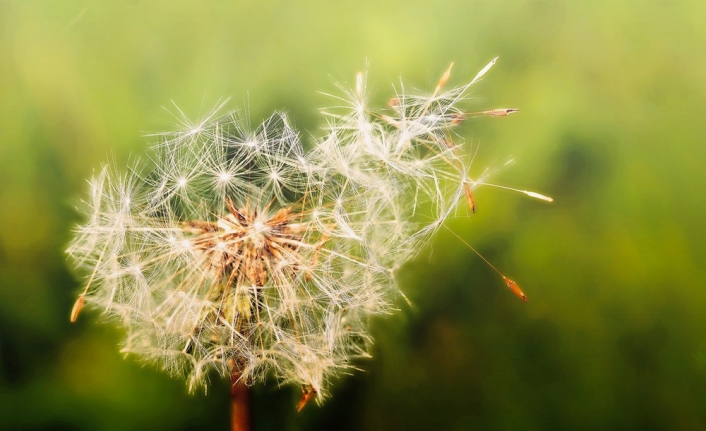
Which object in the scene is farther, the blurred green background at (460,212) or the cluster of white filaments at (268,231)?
the blurred green background at (460,212)

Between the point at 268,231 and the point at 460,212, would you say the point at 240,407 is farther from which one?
the point at 460,212

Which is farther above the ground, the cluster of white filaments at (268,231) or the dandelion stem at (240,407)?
the cluster of white filaments at (268,231)

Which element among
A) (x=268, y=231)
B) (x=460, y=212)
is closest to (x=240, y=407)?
(x=268, y=231)

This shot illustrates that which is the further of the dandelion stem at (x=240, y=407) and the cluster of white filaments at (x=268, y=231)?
the dandelion stem at (x=240, y=407)

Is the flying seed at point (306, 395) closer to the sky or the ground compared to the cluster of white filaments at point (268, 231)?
closer to the ground
